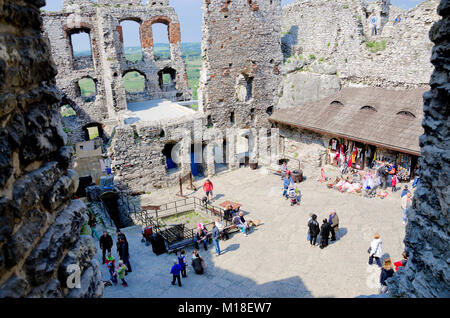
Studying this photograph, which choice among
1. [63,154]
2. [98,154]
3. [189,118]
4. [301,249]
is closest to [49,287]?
[63,154]

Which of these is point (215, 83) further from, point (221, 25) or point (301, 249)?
point (301, 249)

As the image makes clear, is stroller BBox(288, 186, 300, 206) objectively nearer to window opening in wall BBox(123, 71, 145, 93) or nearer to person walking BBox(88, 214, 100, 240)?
person walking BBox(88, 214, 100, 240)

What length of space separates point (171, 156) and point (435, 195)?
15186mm

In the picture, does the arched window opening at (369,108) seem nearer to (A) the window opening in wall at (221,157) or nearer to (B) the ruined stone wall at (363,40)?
Answer: (B) the ruined stone wall at (363,40)

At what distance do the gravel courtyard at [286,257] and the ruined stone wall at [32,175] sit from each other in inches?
278

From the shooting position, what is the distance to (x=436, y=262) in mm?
5086

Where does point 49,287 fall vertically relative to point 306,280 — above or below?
above

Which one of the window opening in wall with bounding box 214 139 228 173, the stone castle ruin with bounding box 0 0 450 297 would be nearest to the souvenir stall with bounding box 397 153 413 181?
the stone castle ruin with bounding box 0 0 450 297

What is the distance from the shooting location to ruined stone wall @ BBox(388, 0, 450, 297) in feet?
16.1

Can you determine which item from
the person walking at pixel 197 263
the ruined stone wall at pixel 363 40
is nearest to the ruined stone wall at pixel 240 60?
the ruined stone wall at pixel 363 40

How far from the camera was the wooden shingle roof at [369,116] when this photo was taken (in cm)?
1512

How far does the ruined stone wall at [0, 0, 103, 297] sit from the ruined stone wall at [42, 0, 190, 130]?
2143 cm
